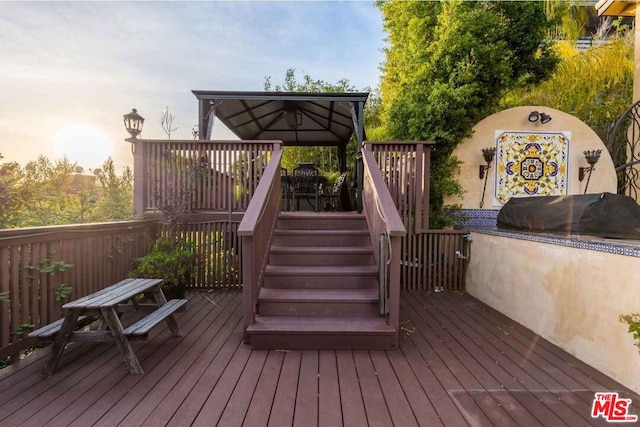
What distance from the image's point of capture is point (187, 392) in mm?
1993

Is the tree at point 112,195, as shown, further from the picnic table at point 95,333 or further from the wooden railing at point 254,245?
the picnic table at point 95,333

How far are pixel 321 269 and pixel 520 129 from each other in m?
4.52

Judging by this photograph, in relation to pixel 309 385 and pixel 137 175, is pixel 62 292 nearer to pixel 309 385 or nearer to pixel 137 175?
pixel 137 175

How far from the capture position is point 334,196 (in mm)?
6750

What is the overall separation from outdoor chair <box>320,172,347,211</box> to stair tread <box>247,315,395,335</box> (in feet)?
12.9

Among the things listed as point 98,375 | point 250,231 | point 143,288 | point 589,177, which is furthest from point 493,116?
point 98,375

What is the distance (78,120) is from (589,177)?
34.3ft

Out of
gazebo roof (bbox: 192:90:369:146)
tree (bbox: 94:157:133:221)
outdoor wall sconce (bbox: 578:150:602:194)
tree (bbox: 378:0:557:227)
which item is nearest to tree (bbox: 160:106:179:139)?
gazebo roof (bbox: 192:90:369:146)

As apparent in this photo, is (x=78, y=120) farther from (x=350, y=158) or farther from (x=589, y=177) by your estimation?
(x=589, y=177)

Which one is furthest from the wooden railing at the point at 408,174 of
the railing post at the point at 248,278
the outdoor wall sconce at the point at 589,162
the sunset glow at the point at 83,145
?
the sunset glow at the point at 83,145

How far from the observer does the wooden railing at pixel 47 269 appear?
89.4 inches

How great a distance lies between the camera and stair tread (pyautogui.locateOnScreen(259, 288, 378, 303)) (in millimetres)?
2908

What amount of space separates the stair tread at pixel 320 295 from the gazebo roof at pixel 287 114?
10.4ft

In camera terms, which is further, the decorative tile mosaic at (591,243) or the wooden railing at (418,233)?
the wooden railing at (418,233)
